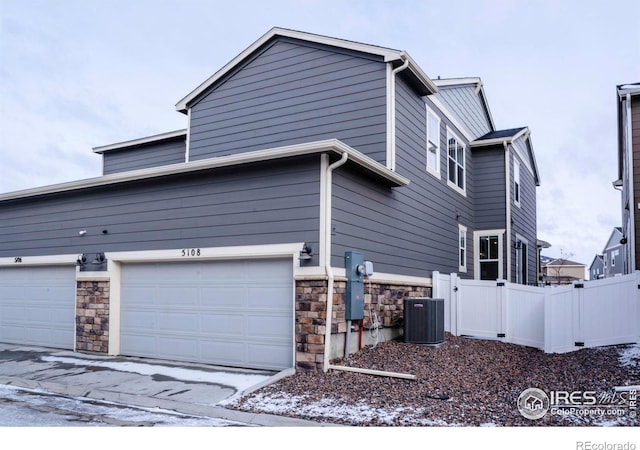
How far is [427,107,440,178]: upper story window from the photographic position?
13336 millimetres

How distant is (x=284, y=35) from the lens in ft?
42.5

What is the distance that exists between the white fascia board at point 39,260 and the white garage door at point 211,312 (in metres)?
1.63

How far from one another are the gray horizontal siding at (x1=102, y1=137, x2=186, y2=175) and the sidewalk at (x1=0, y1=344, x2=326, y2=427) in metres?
7.13

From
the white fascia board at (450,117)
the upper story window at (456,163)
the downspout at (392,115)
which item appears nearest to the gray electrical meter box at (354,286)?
the downspout at (392,115)

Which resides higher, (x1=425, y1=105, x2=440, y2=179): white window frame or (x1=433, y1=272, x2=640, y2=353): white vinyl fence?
(x1=425, y1=105, x2=440, y2=179): white window frame

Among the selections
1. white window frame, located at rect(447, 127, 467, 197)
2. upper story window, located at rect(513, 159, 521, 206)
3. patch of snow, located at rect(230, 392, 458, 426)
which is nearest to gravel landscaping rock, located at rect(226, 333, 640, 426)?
patch of snow, located at rect(230, 392, 458, 426)

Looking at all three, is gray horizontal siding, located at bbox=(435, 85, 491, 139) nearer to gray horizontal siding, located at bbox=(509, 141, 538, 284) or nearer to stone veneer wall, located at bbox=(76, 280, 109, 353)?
gray horizontal siding, located at bbox=(509, 141, 538, 284)

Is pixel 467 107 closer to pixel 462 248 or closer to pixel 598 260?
pixel 462 248

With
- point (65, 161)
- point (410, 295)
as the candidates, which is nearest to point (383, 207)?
point (410, 295)

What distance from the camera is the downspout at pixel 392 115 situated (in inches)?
434

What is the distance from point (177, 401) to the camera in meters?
7.39

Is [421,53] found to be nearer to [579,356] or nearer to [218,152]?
[218,152]

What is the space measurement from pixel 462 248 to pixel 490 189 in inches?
88.3

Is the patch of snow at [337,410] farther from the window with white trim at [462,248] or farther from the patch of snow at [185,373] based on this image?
the window with white trim at [462,248]
